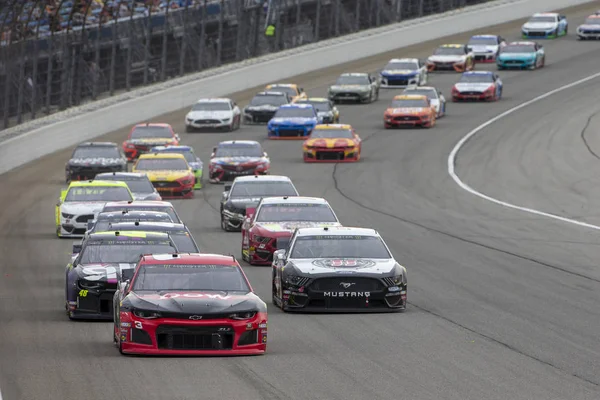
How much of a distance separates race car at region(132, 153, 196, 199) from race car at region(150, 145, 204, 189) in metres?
1.30

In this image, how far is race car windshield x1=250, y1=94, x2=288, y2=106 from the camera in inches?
2211

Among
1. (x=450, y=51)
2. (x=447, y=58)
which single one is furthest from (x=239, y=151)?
(x=450, y=51)

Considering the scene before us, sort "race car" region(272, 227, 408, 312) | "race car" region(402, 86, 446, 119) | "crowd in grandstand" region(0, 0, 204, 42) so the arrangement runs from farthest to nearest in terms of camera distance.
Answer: "race car" region(402, 86, 446, 119)
"crowd in grandstand" region(0, 0, 204, 42)
"race car" region(272, 227, 408, 312)

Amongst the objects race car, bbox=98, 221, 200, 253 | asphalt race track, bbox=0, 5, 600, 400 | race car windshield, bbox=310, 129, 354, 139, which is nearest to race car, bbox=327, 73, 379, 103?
asphalt race track, bbox=0, 5, 600, 400

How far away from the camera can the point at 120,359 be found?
597 inches

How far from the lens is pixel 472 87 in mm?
59281

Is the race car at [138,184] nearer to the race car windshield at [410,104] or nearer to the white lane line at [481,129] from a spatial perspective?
the white lane line at [481,129]

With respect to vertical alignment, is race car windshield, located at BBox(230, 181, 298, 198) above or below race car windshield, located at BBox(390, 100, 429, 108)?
above

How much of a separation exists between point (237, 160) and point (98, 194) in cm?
1042

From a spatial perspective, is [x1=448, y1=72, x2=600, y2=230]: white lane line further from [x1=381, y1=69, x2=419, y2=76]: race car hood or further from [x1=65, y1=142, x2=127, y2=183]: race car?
[x1=65, y1=142, x2=127, y2=183]: race car

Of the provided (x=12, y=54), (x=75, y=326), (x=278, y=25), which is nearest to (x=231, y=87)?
(x=278, y=25)

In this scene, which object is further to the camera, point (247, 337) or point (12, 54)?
point (12, 54)

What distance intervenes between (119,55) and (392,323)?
40.6 metres

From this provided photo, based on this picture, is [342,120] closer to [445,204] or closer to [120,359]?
[445,204]
